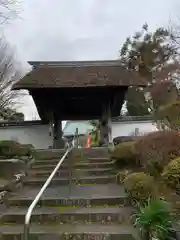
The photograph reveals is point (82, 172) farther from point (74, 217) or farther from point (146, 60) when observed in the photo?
point (146, 60)

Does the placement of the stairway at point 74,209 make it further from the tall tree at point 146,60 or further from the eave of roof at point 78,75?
the tall tree at point 146,60

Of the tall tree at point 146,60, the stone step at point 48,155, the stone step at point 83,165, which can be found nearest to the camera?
the stone step at point 83,165

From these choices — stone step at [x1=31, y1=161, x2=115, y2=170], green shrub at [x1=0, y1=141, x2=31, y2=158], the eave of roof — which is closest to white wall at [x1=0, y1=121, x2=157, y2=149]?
the eave of roof

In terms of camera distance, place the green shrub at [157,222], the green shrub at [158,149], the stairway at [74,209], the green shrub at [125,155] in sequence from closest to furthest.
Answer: the green shrub at [157,222], the stairway at [74,209], the green shrub at [158,149], the green shrub at [125,155]

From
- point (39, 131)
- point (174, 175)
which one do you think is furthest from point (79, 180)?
point (39, 131)

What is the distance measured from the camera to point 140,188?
17.6ft

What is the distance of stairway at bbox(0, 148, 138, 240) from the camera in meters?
4.66

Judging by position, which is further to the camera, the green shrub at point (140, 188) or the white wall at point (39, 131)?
the white wall at point (39, 131)

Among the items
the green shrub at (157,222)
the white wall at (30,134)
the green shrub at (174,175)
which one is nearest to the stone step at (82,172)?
the green shrub at (174,175)

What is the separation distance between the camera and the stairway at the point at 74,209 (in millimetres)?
4664

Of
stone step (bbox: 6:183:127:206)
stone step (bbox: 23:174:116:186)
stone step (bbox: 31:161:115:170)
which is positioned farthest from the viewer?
stone step (bbox: 31:161:115:170)

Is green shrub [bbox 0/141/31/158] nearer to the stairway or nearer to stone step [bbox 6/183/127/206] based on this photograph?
the stairway

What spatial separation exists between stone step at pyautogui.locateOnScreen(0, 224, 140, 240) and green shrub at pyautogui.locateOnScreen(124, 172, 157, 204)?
1.84 ft

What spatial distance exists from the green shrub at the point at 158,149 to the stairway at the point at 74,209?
0.77 metres
